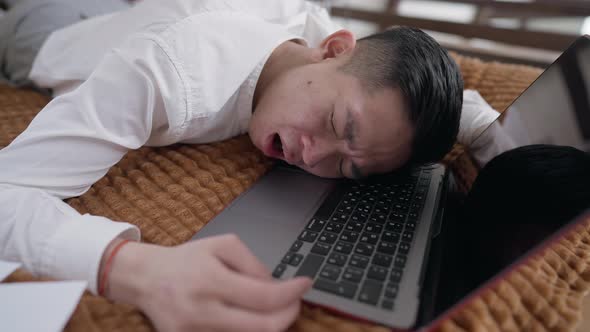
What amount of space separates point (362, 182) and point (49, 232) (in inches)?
Result: 17.9

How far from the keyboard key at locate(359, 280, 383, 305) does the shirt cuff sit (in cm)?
26

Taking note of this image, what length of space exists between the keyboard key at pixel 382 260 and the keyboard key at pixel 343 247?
0.10 ft

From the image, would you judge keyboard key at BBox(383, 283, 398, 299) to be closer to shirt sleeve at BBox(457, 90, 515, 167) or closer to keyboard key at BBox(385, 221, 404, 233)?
keyboard key at BBox(385, 221, 404, 233)

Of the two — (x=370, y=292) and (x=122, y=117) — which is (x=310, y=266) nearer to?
(x=370, y=292)

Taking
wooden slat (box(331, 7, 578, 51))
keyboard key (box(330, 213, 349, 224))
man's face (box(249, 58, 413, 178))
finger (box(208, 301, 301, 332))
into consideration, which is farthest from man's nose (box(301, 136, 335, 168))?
wooden slat (box(331, 7, 578, 51))

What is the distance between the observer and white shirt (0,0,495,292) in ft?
1.40

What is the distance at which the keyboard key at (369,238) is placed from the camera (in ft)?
1.55

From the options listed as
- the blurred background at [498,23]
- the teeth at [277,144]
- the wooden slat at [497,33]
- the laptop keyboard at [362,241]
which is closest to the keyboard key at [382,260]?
the laptop keyboard at [362,241]

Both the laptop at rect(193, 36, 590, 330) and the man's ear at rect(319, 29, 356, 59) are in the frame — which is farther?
the man's ear at rect(319, 29, 356, 59)

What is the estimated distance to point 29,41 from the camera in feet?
3.46

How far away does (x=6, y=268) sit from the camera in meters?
0.40

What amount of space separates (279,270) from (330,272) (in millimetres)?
54

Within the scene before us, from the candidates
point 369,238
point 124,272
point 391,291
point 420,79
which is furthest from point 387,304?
point 420,79

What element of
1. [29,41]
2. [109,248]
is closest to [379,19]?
[29,41]
